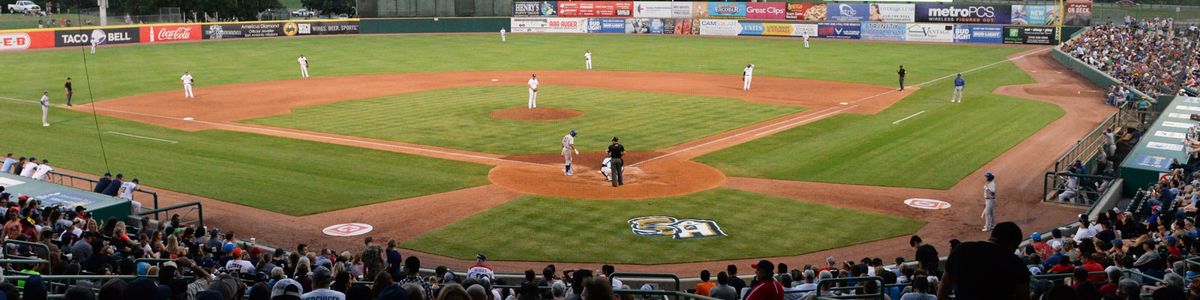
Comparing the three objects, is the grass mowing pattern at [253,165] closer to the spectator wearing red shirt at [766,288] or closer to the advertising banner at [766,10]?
the spectator wearing red shirt at [766,288]

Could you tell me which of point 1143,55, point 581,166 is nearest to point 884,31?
point 1143,55

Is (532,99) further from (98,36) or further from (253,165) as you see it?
(98,36)

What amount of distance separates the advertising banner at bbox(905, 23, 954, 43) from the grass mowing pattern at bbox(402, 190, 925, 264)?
62.7 meters

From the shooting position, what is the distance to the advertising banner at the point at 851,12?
8788 cm

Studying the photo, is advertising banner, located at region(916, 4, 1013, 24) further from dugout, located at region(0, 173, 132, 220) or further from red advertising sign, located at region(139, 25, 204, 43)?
dugout, located at region(0, 173, 132, 220)

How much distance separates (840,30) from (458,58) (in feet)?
115

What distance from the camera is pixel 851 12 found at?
290ft

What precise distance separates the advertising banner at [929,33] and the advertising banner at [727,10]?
15.2 meters

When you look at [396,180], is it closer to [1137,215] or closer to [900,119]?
[1137,215]

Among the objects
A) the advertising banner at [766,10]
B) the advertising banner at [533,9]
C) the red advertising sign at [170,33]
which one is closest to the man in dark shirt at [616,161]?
the red advertising sign at [170,33]

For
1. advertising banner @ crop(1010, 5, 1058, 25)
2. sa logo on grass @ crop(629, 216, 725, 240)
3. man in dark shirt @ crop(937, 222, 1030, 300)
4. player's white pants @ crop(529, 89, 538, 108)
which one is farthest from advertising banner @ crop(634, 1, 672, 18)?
man in dark shirt @ crop(937, 222, 1030, 300)

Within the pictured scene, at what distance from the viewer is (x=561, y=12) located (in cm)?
9769

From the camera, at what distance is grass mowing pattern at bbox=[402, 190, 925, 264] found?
2142cm

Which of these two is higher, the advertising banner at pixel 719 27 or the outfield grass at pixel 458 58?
the advertising banner at pixel 719 27
